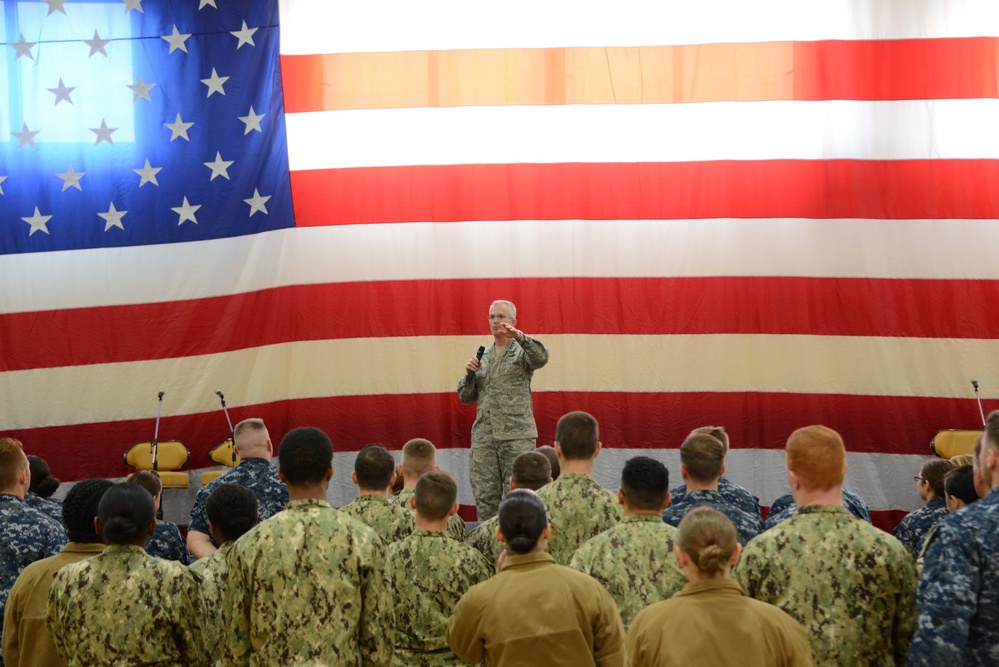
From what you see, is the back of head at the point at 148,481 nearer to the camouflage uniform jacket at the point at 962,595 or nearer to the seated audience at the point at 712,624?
the seated audience at the point at 712,624

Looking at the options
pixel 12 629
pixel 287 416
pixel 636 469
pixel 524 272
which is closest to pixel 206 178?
pixel 287 416

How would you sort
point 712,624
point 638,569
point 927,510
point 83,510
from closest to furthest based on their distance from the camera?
1. point 712,624
2. point 638,569
3. point 83,510
4. point 927,510

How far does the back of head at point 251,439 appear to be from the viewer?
3.89m

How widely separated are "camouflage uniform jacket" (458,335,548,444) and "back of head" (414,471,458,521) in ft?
7.91

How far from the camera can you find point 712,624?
2.03 meters

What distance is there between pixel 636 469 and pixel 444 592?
2.29 feet

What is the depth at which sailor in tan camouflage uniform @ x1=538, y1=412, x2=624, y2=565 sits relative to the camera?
3.23 m

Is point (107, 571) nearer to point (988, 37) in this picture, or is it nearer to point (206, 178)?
point (206, 178)

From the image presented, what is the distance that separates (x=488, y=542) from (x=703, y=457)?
0.73 metres

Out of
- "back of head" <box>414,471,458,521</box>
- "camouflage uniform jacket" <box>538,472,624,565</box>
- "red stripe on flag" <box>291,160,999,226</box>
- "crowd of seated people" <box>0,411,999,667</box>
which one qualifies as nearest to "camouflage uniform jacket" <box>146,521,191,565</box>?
"crowd of seated people" <box>0,411,999,667</box>

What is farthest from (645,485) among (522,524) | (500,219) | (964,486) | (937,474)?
(500,219)

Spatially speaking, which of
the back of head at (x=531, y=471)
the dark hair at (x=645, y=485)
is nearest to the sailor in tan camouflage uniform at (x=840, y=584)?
the dark hair at (x=645, y=485)

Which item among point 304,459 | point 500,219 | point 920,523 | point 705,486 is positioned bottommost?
point 920,523

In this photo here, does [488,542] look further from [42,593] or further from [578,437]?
[42,593]
